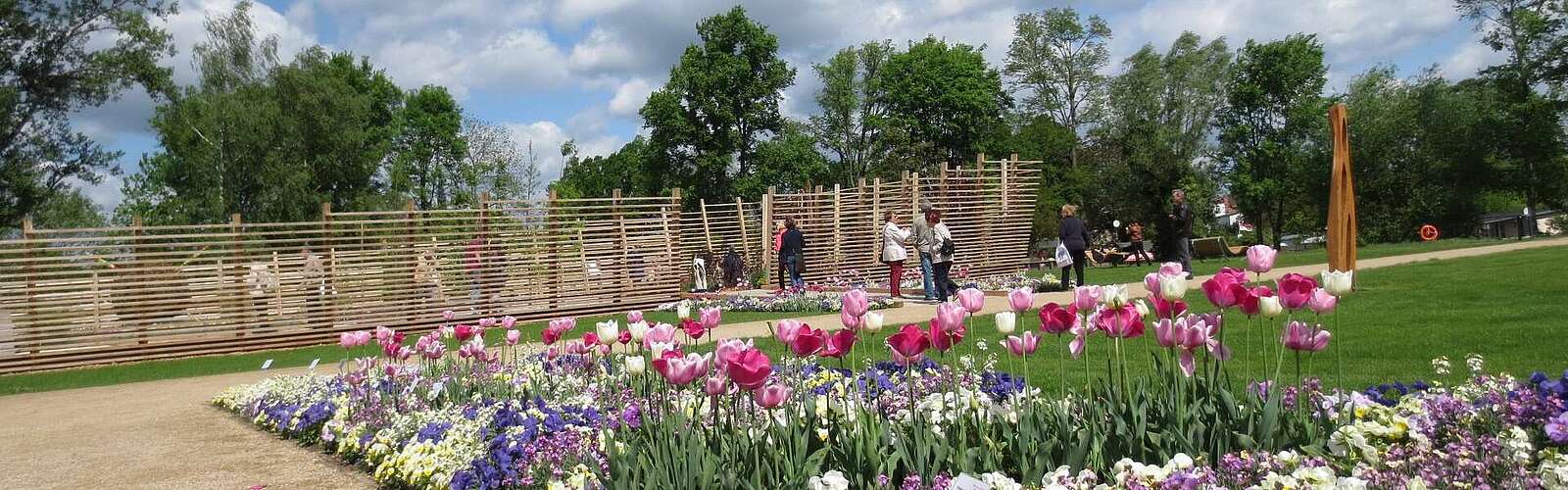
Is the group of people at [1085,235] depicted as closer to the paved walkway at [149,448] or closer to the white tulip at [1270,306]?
the paved walkway at [149,448]

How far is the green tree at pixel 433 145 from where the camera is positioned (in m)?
50.3

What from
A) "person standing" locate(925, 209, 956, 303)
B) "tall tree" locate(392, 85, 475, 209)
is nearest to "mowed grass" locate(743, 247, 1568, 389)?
"person standing" locate(925, 209, 956, 303)

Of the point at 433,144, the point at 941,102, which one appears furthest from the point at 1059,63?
the point at 433,144

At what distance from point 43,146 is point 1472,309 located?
31.8 metres

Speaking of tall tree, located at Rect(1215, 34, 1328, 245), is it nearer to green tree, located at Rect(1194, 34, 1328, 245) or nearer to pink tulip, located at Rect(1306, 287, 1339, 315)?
green tree, located at Rect(1194, 34, 1328, 245)

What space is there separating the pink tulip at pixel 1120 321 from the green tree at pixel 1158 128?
137 ft

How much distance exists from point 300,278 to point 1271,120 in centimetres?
4538

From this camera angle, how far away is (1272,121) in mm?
48688

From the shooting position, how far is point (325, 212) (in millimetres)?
15336

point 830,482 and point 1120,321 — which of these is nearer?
point 830,482

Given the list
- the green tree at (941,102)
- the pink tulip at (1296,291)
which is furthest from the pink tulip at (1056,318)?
the green tree at (941,102)

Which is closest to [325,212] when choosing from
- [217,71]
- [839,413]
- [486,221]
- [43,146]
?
[486,221]

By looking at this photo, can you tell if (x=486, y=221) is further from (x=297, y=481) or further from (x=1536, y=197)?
(x=1536, y=197)

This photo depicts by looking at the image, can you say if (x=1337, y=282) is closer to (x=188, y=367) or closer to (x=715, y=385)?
(x=715, y=385)
